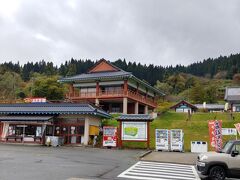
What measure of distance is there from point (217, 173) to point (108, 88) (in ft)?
124

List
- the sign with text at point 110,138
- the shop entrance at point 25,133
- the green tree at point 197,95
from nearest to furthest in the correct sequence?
the sign with text at point 110,138, the shop entrance at point 25,133, the green tree at point 197,95

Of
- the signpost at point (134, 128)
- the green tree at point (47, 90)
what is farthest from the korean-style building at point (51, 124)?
the green tree at point (47, 90)

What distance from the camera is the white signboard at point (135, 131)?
2747cm

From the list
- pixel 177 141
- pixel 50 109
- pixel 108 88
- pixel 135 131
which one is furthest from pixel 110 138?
pixel 108 88

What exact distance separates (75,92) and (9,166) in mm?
37947

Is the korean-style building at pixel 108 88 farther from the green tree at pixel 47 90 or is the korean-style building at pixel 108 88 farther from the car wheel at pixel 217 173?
the car wheel at pixel 217 173

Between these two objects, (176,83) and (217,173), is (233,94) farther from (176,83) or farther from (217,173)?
(217,173)

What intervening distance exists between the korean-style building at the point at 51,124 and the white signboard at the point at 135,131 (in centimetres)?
398

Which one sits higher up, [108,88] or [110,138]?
[108,88]

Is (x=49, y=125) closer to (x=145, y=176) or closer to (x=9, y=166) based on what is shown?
(x=9, y=166)

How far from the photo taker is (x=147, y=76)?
10944cm

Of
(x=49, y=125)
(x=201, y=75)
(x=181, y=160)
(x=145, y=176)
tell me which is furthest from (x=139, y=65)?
(x=145, y=176)

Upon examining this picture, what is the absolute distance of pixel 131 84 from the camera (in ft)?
A: 163

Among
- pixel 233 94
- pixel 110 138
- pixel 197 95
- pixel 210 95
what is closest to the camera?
pixel 110 138
